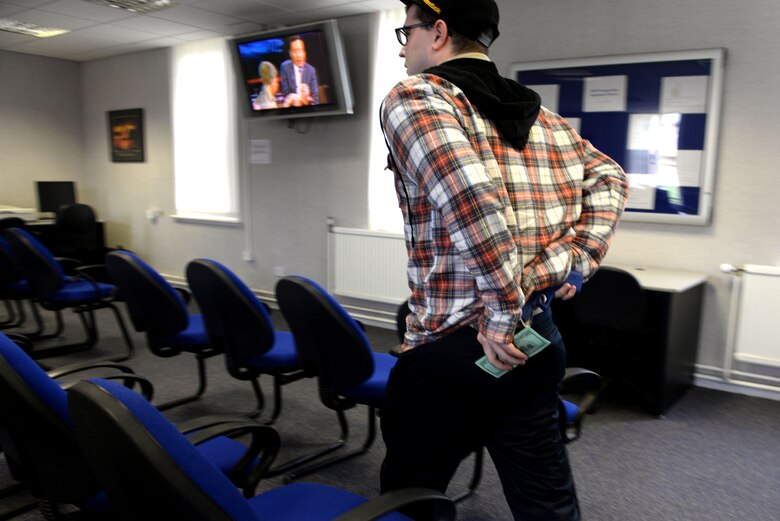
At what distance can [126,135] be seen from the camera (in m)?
6.36

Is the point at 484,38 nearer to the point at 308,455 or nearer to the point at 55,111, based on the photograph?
the point at 308,455

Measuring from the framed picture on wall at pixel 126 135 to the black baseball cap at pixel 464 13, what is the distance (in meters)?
5.90

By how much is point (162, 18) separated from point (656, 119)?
389 centimetres

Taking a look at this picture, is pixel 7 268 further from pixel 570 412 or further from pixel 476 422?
pixel 476 422

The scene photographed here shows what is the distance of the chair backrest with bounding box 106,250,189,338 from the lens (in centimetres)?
251

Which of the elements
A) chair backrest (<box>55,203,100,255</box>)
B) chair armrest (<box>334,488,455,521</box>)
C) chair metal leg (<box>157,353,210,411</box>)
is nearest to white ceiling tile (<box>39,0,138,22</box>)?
chair backrest (<box>55,203,100,255</box>)

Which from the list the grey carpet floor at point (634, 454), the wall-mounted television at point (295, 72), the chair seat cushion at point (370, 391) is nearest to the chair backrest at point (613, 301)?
the grey carpet floor at point (634, 454)

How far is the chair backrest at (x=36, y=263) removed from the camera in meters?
3.46

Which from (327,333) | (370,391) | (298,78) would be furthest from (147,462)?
(298,78)

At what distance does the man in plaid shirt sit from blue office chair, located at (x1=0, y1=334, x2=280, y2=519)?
462mm

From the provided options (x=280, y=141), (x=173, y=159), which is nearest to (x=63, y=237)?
(x=173, y=159)

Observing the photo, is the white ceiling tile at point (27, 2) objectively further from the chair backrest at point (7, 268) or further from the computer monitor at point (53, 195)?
the computer monitor at point (53, 195)

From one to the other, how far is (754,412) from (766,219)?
1.03 meters

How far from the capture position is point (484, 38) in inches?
44.1
